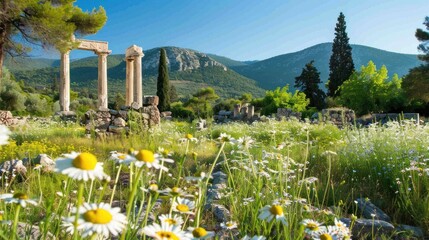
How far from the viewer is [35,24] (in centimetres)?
1459

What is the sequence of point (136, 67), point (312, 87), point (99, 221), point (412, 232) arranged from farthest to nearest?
point (312, 87) < point (136, 67) < point (412, 232) < point (99, 221)

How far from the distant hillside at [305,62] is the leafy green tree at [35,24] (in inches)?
4399

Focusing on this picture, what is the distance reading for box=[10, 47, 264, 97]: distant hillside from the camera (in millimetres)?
86850

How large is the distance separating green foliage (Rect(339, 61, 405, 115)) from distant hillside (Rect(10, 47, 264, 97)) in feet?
179

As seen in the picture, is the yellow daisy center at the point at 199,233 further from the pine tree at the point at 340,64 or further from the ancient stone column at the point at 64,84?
the pine tree at the point at 340,64

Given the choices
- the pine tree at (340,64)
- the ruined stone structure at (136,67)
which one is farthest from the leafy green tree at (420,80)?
the ruined stone structure at (136,67)

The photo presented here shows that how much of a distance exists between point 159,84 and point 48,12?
999 inches

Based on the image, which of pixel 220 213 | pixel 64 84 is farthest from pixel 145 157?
pixel 64 84

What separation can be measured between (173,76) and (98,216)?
11479 cm

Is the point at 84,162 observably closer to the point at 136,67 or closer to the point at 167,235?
the point at 167,235

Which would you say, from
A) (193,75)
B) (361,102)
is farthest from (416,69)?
(193,75)

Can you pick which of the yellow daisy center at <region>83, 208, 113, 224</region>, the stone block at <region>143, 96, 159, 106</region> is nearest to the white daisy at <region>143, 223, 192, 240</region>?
the yellow daisy center at <region>83, 208, 113, 224</region>

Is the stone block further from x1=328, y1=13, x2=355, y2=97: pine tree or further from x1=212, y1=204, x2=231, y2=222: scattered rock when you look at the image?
x1=328, y1=13, x2=355, y2=97: pine tree

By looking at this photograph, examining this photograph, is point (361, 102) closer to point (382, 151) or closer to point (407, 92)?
point (407, 92)
